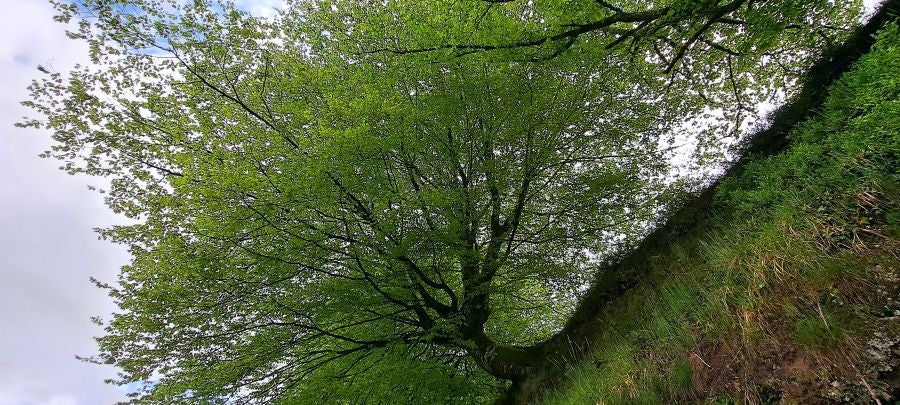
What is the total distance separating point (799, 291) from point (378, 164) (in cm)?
574

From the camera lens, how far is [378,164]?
279 inches

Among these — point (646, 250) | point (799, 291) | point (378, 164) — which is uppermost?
point (378, 164)

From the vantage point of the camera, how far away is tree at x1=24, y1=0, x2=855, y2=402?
6375 mm

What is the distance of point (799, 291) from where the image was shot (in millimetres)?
3434

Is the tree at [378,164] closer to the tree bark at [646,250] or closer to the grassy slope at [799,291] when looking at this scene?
the tree bark at [646,250]

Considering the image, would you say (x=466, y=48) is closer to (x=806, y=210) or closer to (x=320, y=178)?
(x=320, y=178)

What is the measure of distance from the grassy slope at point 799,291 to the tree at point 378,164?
196cm

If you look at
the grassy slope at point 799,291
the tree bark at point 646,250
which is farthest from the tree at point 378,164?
the grassy slope at point 799,291

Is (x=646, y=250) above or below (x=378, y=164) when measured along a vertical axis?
below

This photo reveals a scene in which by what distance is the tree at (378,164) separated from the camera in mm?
6375

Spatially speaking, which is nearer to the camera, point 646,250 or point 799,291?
point 799,291

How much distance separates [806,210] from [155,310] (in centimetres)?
940

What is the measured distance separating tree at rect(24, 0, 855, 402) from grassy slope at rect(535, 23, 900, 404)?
196 cm

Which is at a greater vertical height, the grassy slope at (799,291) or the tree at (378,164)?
the tree at (378,164)
